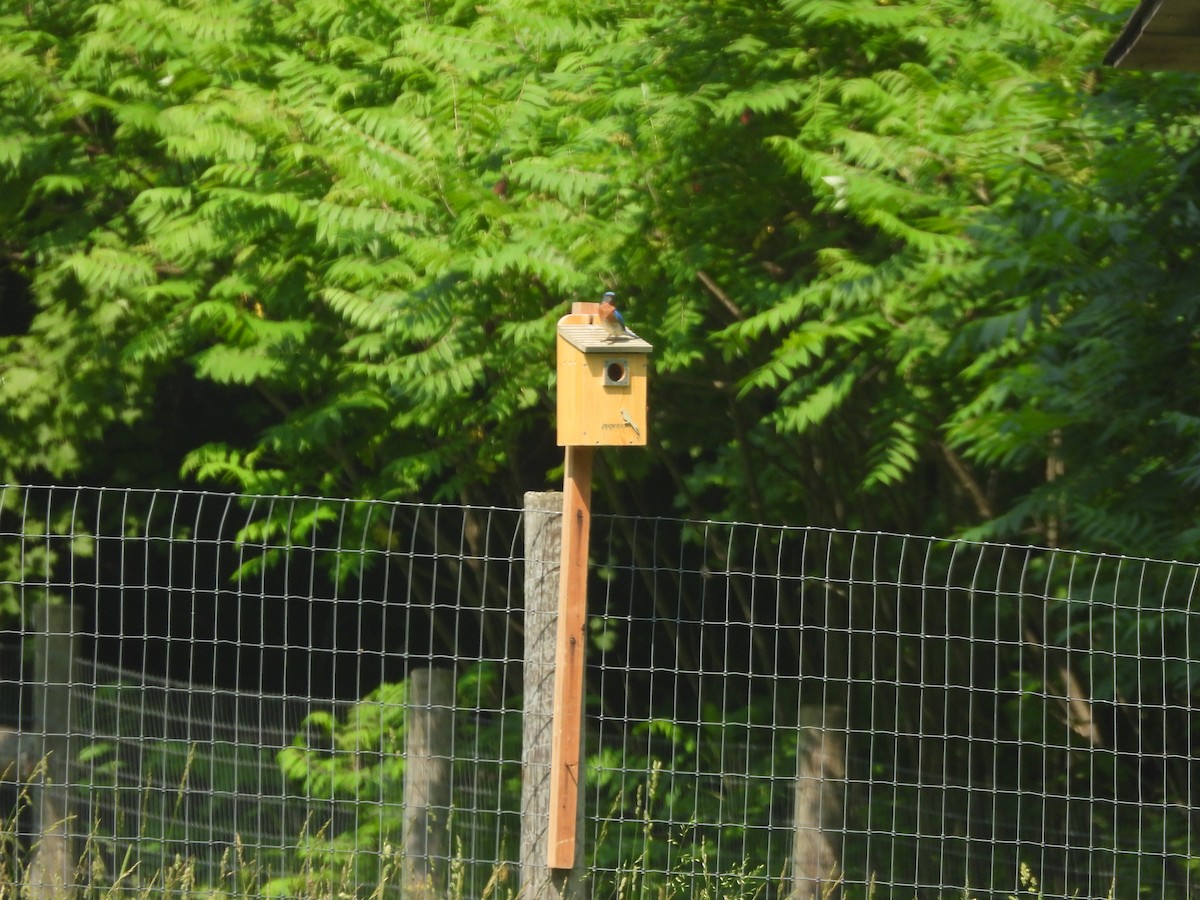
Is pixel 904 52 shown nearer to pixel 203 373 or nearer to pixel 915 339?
pixel 915 339

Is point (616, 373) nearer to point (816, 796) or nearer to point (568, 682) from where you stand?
point (568, 682)

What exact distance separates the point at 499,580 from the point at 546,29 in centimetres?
343

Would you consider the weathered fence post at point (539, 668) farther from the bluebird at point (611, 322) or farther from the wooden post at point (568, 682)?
the bluebird at point (611, 322)

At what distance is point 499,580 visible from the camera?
8.14 m

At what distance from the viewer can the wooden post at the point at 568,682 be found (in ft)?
12.2

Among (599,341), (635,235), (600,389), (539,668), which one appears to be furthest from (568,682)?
(635,235)

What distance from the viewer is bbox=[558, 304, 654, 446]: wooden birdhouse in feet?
12.5

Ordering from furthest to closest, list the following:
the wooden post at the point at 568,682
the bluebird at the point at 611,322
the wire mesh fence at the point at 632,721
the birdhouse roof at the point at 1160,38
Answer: the wire mesh fence at the point at 632,721, the birdhouse roof at the point at 1160,38, the bluebird at the point at 611,322, the wooden post at the point at 568,682

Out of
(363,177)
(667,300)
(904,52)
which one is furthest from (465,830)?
(904,52)

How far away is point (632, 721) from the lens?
5535 mm

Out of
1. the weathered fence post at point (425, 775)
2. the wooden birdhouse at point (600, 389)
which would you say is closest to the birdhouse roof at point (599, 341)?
the wooden birdhouse at point (600, 389)

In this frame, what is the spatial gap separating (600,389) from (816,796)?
158 centimetres

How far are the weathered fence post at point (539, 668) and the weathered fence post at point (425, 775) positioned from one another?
0.60 meters

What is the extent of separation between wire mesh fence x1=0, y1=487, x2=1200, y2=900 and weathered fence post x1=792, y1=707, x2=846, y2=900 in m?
0.01
